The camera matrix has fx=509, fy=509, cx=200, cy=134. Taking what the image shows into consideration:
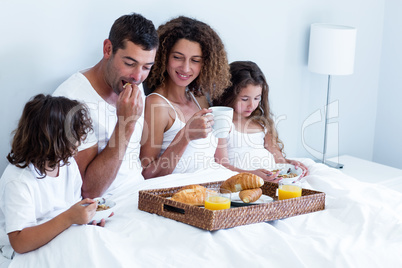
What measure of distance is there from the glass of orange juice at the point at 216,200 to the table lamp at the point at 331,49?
1.51m

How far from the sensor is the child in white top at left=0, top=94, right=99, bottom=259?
137 centimetres

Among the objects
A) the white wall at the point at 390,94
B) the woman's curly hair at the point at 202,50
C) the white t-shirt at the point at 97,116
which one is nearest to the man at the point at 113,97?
the white t-shirt at the point at 97,116

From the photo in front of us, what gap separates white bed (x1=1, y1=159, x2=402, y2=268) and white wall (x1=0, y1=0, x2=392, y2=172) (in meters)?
0.66

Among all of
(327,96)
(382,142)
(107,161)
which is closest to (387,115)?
(382,142)

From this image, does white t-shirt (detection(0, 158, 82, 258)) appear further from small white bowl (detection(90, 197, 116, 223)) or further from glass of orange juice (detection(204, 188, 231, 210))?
glass of orange juice (detection(204, 188, 231, 210))

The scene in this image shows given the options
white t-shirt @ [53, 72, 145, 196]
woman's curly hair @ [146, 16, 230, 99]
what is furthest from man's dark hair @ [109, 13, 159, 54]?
woman's curly hair @ [146, 16, 230, 99]

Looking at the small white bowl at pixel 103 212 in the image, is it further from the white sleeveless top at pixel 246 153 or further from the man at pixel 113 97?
the white sleeveless top at pixel 246 153

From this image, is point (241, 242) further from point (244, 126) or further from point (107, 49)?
point (244, 126)

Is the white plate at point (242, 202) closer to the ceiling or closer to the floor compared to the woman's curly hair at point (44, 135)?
closer to the floor

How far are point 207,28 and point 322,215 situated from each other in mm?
991

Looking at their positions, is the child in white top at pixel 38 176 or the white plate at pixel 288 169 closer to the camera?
the child in white top at pixel 38 176

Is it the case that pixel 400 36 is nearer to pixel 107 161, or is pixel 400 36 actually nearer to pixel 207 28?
pixel 207 28

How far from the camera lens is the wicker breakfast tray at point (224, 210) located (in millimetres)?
1414

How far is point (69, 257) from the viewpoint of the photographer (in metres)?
1.27
